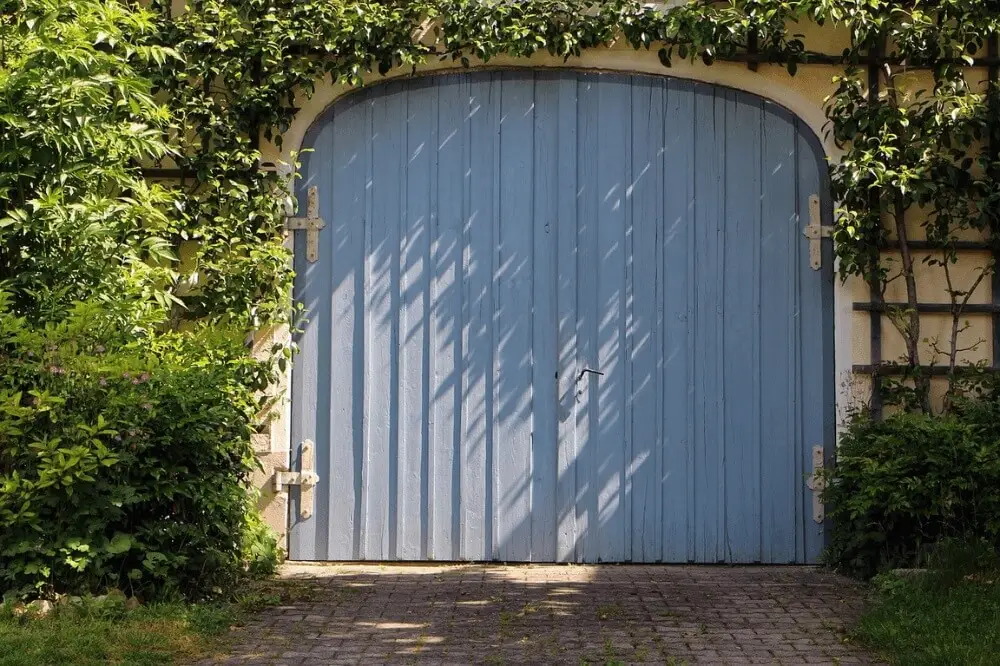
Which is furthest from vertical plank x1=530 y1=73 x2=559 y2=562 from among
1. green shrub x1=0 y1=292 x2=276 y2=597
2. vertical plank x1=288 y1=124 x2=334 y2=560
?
green shrub x1=0 y1=292 x2=276 y2=597

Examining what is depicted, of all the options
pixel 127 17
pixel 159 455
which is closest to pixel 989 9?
pixel 127 17

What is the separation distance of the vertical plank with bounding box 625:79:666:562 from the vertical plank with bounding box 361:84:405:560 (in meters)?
1.34

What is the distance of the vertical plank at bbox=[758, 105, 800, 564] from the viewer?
21.6 ft

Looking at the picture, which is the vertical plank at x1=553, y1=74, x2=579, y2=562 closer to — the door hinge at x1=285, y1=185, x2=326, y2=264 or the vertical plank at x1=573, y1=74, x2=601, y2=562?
the vertical plank at x1=573, y1=74, x2=601, y2=562

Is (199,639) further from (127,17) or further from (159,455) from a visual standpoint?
(127,17)

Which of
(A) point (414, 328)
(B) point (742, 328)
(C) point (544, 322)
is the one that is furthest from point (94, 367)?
(B) point (742, 328)

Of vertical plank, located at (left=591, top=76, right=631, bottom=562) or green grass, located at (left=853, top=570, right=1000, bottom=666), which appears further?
vertical plank, located at (left=591, top=76, right=631, bottom=562)

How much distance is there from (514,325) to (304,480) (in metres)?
1.46

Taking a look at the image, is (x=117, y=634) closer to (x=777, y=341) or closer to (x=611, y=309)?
(x=611, y=309)

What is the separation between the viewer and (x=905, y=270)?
654cm

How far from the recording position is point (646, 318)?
6637mm

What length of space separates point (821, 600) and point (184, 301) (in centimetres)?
371

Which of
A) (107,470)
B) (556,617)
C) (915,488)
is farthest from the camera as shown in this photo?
(915,488)

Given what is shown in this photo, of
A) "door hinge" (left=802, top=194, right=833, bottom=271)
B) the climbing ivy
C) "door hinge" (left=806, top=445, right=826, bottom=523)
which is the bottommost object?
"door hinge" (left=806, top=445, right=826, bottom=523)
